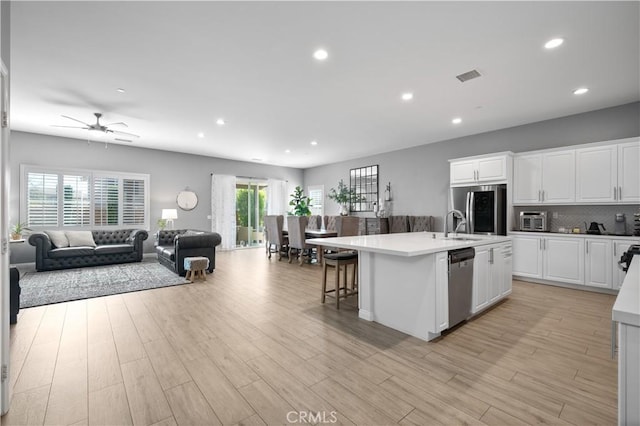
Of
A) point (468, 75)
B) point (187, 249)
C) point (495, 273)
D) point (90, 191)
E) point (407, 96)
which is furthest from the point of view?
point (90, 191)

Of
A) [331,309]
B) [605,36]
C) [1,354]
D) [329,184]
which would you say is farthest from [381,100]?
[329,184]

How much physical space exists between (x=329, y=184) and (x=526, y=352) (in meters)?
7.84

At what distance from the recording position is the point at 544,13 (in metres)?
2.38

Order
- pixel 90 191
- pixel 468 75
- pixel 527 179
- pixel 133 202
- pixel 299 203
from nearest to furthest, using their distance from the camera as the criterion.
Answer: pixel 468 75 → pixel 527 179 → pixel 90 191 → pixel 133 202 → pixel 299 203

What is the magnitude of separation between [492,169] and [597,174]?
1.41 metres

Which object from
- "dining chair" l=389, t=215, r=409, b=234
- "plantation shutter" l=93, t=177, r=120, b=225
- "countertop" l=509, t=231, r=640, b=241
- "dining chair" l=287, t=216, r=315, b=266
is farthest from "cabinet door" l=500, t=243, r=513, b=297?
"plantation shutter" l=93, t=177, r=120, b=225

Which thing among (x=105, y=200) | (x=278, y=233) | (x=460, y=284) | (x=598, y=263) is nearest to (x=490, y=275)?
(x=460, y=284)

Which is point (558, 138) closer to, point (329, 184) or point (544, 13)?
point (544, 13)

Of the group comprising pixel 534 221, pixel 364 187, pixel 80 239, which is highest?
pixel 364 187

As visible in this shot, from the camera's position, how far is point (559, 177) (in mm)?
4758

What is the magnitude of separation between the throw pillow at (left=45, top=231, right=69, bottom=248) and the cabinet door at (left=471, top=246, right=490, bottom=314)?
749 cm

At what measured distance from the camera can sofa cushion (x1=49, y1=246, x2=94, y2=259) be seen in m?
5.57

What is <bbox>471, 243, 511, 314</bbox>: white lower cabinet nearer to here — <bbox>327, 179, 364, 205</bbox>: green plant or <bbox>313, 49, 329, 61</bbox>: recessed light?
<bbox>313, 49, 329, 61</bbox>: recessed light

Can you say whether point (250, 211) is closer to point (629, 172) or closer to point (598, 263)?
point (598, 263)
